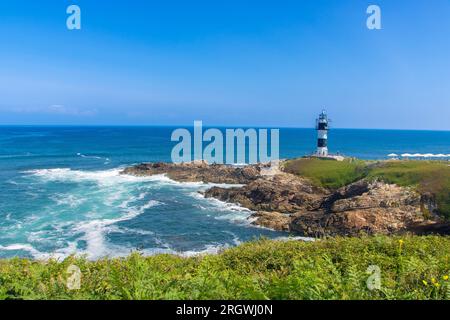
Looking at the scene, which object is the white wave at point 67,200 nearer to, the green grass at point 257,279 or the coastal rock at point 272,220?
the coastal rock at point 272,220

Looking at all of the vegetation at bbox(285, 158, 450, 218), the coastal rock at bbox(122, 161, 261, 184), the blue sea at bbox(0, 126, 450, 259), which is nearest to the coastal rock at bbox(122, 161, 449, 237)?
the vegetation at bbox(285, 158, 450, 218)

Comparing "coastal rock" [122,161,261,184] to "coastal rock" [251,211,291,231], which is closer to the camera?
"coastal rock" [251,211,291,231]

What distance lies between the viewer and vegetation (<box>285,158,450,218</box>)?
4178cm

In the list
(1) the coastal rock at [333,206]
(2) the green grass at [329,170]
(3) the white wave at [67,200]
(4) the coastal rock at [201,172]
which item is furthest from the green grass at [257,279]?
(4) the coastal rock at [201,172]

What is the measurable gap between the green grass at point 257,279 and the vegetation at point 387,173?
1235 inches

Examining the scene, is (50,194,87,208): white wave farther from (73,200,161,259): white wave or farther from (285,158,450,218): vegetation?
(285,158,450,218): vegetation

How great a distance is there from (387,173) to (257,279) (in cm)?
4632

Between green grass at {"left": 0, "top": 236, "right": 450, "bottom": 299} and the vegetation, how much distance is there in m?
31.4

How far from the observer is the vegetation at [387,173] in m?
41.8

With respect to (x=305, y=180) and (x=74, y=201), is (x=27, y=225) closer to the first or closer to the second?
(x=74, y=201)

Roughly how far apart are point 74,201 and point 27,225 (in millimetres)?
12437
